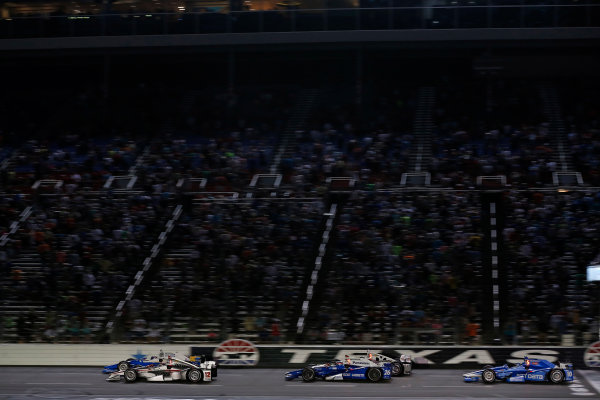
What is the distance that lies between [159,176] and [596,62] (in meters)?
21.3

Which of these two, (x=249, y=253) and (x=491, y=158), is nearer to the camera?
(x=249, y=253)

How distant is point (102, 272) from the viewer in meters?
34.3

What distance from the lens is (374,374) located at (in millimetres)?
27484

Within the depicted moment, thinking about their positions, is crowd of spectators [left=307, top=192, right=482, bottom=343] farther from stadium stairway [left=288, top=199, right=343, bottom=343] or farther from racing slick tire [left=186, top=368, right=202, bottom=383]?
racing slick tire [left=186, top=368, right=202, bottom=383]

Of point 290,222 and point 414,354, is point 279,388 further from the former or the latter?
point 290,222

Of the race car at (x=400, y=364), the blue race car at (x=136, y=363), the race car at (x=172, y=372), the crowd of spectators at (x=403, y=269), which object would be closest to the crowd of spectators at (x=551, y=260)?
the crowd of spectators at (x=403, y=269)

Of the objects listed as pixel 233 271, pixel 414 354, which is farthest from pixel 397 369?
pixel 233 271

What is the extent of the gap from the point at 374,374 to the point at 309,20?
21.6 m

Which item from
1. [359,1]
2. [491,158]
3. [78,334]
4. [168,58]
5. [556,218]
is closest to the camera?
[78,334]

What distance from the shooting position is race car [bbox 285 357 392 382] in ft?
90.2

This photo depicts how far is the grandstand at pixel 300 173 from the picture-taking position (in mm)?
31469

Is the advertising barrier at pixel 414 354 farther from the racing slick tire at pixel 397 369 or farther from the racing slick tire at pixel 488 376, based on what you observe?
the racing slick tire at pixel 488 376

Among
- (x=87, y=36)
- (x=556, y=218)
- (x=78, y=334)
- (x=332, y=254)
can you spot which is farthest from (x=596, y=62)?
(x=78, y=334)

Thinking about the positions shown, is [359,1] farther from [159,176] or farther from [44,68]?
[44,68]
